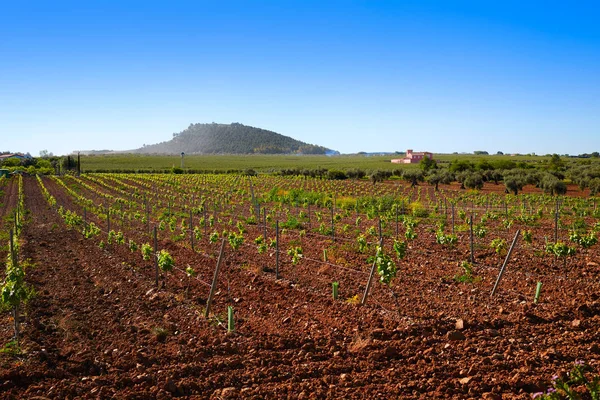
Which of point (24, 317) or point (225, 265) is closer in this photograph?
point (24, 317)

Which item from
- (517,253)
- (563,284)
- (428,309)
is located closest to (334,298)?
(428,309)

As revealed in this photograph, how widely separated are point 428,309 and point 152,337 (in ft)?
15.5

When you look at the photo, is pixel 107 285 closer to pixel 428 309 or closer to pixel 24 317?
pixel 24 317

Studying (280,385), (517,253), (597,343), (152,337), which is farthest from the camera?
(517,253)

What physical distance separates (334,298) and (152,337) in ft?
11.5

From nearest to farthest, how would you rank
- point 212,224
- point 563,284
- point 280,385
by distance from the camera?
point 280,385
point 563,284
point 212,224

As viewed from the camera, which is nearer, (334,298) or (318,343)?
(318,343)

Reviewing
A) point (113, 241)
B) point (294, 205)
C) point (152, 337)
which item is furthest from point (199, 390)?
point (294, 205)

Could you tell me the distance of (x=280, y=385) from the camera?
239 inches

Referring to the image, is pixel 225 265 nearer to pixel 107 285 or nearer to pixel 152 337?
pixel 107 285

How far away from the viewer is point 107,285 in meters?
10.9

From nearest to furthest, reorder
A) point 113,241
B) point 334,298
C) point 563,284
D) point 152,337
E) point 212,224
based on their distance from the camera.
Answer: point 152,337 → point 334,298 → point 563,284 → point 113,241 → point 212,224

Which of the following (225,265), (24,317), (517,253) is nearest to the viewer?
(24,317)

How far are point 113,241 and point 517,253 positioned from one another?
1258 cm
